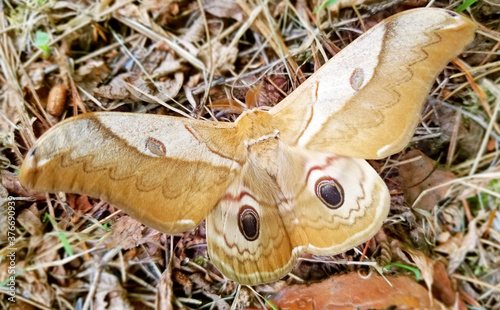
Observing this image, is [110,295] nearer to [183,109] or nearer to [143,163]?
[143,163]

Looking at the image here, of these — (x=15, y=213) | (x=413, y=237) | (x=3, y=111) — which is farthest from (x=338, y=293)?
(x=3, y=111)

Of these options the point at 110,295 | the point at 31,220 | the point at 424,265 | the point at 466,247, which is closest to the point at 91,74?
the point at 31,220

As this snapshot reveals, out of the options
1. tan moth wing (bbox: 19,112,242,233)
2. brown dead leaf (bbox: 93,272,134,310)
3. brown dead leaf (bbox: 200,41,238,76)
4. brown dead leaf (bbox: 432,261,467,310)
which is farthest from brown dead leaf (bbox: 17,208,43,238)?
brown dead leaf (bbox: 432,261,467,310)

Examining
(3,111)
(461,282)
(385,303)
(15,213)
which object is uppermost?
(3,111)

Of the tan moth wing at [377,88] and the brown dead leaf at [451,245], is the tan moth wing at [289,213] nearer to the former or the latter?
the tan moth wing at [377,88]

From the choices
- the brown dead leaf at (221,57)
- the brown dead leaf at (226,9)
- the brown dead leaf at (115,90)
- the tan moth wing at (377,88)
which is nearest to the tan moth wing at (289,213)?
the tan moth wing at (377,88)

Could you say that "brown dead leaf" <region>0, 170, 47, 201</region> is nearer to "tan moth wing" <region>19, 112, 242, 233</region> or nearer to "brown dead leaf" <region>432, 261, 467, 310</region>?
"tan moth wing" <region>19, 112, 242, 233</region>

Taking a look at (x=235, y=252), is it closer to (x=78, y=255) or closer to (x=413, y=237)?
(x=78, y=255)
